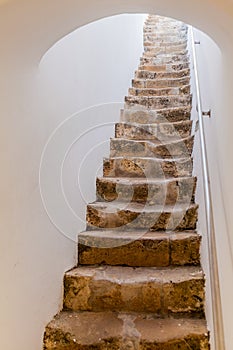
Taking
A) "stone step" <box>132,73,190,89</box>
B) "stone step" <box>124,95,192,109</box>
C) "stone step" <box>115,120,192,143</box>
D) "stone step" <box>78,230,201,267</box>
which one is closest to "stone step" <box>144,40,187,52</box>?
"stone step" <box>132,73,190,89</box>

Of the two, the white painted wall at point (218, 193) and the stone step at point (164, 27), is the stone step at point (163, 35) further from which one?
the white painted wall at point (218, 193)

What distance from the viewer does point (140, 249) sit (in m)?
2.03

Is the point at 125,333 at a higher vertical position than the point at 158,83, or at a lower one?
lower

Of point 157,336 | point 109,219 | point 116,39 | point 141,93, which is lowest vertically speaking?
point 157,336

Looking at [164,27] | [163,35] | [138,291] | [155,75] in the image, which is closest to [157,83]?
[155,75]

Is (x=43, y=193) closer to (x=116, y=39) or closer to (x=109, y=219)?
(x=109, y=219)

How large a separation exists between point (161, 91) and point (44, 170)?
2.06 meters

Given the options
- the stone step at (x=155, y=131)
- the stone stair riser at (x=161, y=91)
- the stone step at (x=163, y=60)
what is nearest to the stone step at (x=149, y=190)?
the stone step at (x=155, y=131)

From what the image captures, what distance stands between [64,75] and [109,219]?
3.06 feet

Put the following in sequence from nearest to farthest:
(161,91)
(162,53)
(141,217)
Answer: (141,217), (161,91), (162,53)

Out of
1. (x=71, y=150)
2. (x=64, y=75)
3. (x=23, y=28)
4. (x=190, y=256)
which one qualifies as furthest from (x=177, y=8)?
(x=190, y=256)

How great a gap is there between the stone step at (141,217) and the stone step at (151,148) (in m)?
0.56

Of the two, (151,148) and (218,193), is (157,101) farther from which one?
(218,193)

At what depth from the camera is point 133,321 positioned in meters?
1.71
